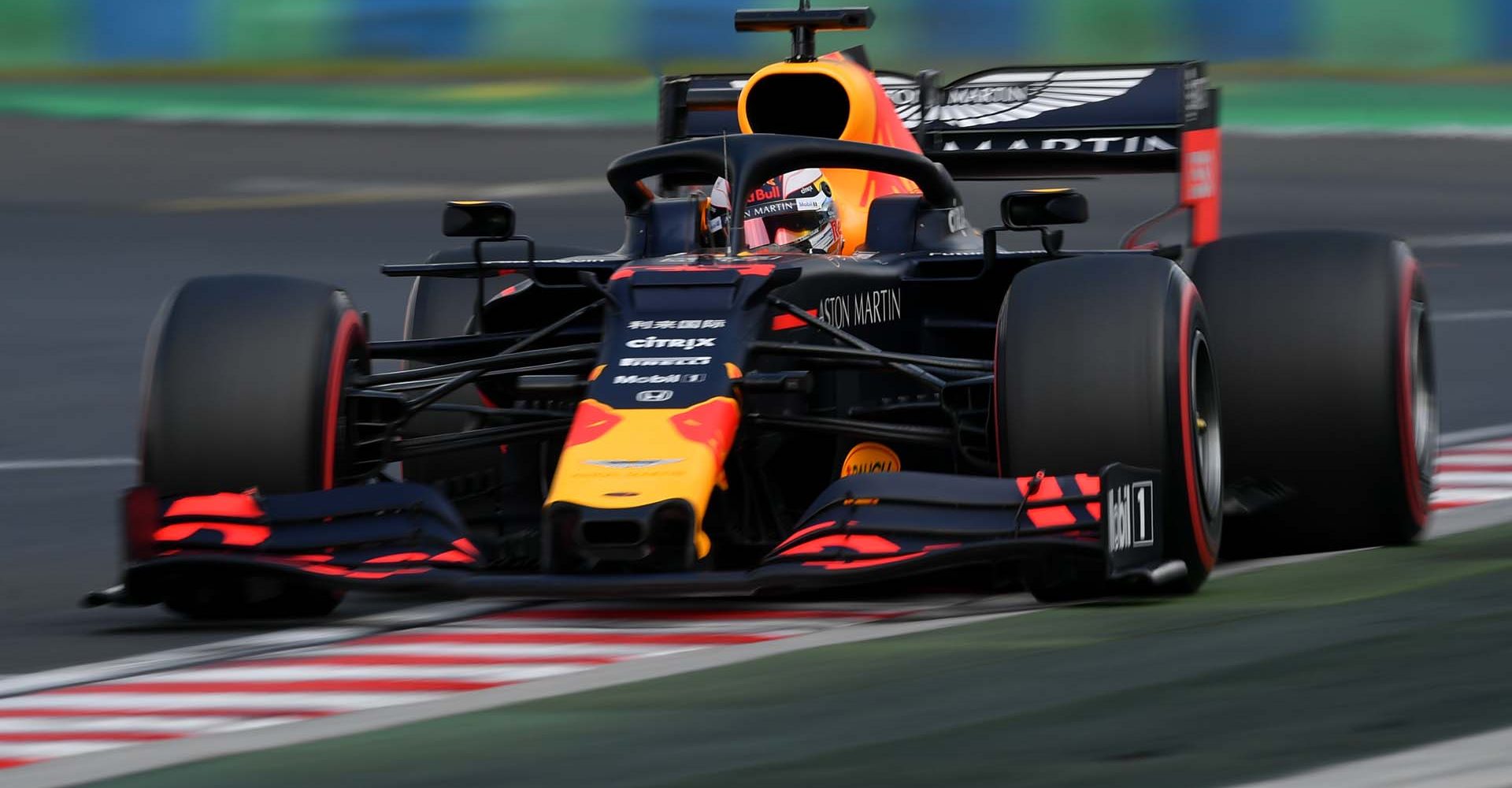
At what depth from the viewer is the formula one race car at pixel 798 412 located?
6.95m

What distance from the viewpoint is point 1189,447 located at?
279 inches

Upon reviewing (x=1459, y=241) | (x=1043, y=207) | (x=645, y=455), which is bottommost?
(x=1459, y=241)

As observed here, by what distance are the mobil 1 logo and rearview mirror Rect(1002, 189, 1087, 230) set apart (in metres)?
1.21

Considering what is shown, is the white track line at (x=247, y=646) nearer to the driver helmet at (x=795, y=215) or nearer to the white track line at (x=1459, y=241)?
the driver helmet at (x=795, y=215)

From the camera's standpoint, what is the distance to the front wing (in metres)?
6.80

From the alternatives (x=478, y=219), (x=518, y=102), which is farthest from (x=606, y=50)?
(x=478, y=219)

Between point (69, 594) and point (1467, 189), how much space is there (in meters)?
17.7

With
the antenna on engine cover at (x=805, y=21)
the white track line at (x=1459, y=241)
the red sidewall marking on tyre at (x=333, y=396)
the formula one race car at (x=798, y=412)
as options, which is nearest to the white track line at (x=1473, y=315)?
the white track line at (x=1459, y=241)

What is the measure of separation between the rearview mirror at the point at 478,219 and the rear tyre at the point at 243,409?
0.99 meters

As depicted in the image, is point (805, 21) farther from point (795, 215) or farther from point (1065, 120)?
point (795, 215)

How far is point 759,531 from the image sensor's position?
7.59 m

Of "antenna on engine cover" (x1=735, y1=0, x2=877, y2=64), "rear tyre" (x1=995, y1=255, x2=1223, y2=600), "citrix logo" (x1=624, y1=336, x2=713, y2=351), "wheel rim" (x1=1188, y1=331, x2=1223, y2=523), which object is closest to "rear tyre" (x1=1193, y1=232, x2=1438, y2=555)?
"wheel rim" (x1=1188, y1=331, x2=1223, y2=523)

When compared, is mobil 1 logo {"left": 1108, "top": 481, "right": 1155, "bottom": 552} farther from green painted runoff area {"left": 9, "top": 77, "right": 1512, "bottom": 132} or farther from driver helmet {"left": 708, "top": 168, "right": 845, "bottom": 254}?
green painted runoff area {"left": 9, "top": 77, "right": 1512, "bottom": 132}

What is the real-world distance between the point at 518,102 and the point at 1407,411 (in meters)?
24.1
